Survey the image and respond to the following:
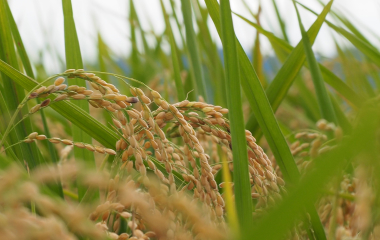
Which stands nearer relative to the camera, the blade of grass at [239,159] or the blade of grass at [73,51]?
the blade of grass at [239,159]

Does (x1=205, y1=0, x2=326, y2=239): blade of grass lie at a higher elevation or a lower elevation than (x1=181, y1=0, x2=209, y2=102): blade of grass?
lower

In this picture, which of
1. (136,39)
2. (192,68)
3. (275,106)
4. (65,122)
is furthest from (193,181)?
(136,39)

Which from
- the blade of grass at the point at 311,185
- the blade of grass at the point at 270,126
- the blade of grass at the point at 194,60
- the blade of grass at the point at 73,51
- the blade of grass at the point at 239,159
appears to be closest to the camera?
the blade of grass at the point at 311,185

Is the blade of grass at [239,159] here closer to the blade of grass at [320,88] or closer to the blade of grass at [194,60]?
the blade of grass at [320,88]

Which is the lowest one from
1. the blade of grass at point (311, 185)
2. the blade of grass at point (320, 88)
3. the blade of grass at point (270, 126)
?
the blade of grass at point (311, 185)

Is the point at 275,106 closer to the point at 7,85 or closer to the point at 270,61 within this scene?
the point at 7,85

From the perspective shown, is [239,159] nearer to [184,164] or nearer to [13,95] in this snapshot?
[184,164]

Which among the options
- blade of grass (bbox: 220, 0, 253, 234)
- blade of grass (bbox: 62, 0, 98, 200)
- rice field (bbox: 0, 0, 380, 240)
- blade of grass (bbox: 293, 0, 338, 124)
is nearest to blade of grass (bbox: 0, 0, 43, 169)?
rice field (bbox: 0, 0, 380, 240)

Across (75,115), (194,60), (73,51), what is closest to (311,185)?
(75,115)

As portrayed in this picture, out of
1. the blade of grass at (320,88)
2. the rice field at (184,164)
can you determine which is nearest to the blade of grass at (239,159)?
the rice field at (184,164)

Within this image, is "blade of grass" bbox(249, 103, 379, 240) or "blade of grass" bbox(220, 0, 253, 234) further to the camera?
"blade of grass" bbox(220, 0, 253, 234)

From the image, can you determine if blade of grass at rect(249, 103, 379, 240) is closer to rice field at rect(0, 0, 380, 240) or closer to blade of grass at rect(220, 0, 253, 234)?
rice field at rect(0, 0, 380, 240)

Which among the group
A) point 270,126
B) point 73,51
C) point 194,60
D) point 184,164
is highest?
point 194,60

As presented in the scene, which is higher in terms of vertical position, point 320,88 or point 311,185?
point 320,88
